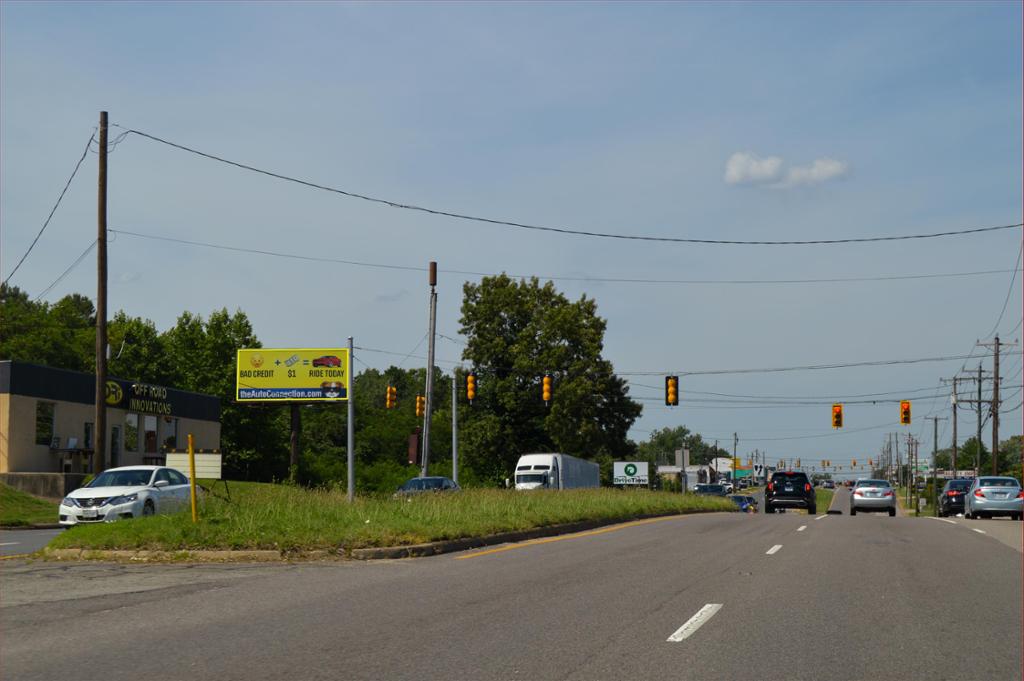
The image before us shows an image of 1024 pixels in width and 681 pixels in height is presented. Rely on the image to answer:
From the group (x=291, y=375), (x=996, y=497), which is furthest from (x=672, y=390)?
(x=291, y=375)

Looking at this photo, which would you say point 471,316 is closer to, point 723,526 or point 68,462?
point 68,462

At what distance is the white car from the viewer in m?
21.9

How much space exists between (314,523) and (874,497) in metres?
30.1

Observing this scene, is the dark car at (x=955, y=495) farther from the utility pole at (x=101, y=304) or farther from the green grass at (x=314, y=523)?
the utility pole at (x=101, y=304)

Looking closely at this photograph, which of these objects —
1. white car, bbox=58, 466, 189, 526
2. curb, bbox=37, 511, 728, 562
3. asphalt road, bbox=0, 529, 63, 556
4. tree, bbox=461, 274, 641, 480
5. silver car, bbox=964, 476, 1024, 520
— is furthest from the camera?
tree, bbox=461, 274, 641, 480

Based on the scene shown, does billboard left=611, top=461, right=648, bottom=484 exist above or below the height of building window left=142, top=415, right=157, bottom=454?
below

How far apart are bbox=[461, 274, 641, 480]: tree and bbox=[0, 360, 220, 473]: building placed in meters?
20.1

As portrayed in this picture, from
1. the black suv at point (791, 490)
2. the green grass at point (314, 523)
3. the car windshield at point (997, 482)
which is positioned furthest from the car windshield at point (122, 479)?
the black suv at point (791, 490)

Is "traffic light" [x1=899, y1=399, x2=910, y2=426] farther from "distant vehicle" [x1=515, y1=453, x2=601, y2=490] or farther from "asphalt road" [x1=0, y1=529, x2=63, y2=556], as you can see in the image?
"asphalt road" [x1=0, y1=529, x2=63, y2=556]

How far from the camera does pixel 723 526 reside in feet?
83.7

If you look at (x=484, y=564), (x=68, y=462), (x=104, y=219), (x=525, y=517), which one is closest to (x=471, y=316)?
(x=68, y=462)

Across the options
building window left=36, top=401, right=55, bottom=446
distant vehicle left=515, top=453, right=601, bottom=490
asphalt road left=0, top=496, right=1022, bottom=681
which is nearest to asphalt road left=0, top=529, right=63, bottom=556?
asphalt road left=0, top=496, right=1022, bottom=681

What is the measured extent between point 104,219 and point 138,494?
9.75 m

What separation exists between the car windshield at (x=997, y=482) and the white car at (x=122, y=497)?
2552 cm
